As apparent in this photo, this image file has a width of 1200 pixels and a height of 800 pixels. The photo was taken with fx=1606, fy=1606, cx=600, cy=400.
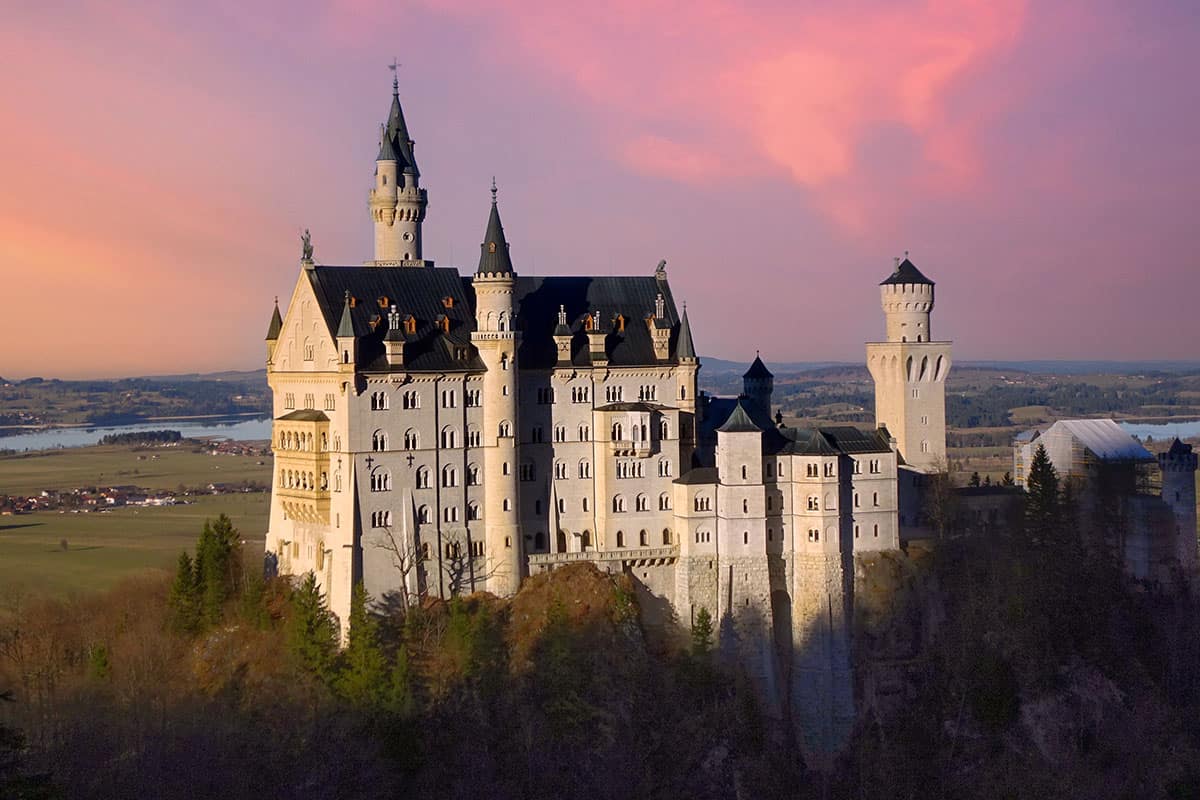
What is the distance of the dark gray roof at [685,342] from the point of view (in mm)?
86250

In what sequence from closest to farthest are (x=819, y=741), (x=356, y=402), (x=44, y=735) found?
(x=44, y=735), (x=356, y=402), (x=819, y=741)

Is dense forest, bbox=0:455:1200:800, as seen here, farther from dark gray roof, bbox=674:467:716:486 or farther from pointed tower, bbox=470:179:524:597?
dark gray roof, bbox=674:467:716:486

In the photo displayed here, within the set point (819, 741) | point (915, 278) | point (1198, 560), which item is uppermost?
point (915, 278)

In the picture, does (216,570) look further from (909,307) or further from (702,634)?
(909,307)

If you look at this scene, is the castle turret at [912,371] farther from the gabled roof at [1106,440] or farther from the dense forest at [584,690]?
the gabled roof at [1106,440]

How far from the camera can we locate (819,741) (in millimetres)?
83188

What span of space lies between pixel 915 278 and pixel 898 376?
6.04 metres

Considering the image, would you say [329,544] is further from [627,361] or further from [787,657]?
[787,657]

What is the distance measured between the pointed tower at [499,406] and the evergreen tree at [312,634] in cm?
872

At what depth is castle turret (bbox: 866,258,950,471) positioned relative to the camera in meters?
94.8

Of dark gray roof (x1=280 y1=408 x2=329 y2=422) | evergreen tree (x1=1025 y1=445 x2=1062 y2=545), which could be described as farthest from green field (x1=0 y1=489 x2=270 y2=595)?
evergreen tree (x1=1025 y1=445 x2=1062 y2=545)

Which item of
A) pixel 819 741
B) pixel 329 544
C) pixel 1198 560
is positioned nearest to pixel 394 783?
pixel 329 544

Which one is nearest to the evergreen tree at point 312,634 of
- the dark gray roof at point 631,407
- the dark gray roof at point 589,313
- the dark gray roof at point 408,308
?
the dark gray roof at point 408,308

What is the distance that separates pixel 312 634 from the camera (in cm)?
7662
